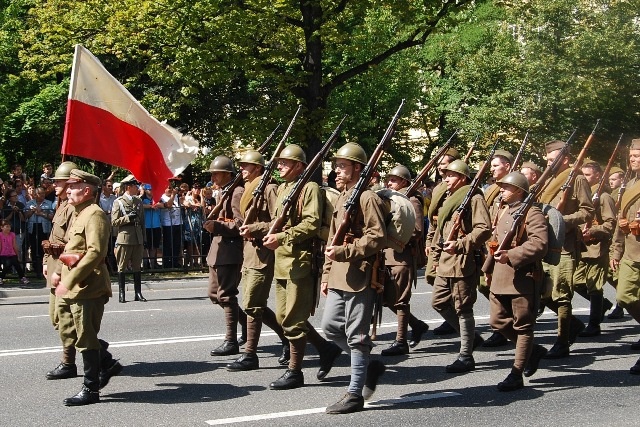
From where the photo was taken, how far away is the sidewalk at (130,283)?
16266mm

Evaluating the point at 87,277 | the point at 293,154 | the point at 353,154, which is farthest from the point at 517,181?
the point at 87,277

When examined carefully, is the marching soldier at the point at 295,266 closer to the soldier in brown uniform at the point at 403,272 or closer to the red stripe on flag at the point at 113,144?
the soldier in brown uniform at the point at 403,272

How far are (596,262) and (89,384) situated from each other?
6323 mm

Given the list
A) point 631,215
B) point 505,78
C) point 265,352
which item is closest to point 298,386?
point 265,352

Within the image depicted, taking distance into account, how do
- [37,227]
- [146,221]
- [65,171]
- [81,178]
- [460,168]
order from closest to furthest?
[81,178] < [65,171] < [460,168] < [37,227] < [146,221]

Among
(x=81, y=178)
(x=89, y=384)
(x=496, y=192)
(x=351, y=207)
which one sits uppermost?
(x=81, y=178)

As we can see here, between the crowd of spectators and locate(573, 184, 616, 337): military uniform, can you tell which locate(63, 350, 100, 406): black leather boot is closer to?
locate(573, 184, 616, 337): military uniform

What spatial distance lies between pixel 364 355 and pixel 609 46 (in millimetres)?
26611

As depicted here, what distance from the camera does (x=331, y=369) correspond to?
9234 millimetres

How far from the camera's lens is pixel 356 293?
298 inches

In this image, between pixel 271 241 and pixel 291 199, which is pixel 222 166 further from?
pixel 271 241

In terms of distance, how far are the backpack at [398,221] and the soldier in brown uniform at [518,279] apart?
962 millimetres

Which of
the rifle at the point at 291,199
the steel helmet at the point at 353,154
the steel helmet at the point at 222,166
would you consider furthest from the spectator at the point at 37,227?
the steel helmet at the point at 353,154

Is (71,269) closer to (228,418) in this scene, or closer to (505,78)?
(228,418)
